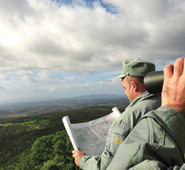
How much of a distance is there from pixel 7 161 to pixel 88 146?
7160 centimetres

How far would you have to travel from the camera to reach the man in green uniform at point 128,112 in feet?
6.49

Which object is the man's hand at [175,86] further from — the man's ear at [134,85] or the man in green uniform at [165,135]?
the man's ear at [134,85]

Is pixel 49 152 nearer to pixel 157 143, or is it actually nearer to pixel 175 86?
pixel 157 143

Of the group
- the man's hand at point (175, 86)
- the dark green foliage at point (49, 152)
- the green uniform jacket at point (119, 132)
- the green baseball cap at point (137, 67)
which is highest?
the green baseball cap at point (137, 67)

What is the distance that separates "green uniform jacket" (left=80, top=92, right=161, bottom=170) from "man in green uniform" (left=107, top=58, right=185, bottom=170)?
894 mm

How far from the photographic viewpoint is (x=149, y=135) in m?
1.08

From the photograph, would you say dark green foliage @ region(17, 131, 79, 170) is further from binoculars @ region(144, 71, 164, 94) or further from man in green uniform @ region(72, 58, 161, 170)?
binoculars @ region(144, 71, 164, 94)

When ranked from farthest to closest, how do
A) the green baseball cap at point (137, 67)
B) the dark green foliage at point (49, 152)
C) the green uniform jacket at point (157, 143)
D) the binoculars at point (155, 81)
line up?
the dark green foliage at point (49, 152), the green baseball cap at point (137, 67), the binoculars at point (155, 81), the green uniform jacket at point (157, 143)

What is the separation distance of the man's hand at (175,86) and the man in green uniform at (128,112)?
1.12 metres

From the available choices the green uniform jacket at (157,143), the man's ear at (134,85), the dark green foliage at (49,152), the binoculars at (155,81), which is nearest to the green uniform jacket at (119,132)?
the man's ear at (134,85)

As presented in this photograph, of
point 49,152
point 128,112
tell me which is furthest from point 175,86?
point 49,152

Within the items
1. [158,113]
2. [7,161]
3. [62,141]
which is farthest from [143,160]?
[7,161]

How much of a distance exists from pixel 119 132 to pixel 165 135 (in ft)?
Result: 3.76

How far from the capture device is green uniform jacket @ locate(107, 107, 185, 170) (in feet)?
3.29
